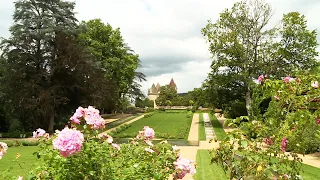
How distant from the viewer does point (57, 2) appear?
22.7 meters

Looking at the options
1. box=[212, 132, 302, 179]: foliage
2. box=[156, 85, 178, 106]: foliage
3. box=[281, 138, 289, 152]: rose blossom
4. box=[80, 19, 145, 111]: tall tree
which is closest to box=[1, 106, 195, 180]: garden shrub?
box=[212, 132, 302, 179]: foliage

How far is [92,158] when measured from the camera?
8.14 ft

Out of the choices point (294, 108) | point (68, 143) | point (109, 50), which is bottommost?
point (68, 143)

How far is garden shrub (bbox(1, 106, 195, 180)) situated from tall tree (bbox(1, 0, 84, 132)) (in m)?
16.8

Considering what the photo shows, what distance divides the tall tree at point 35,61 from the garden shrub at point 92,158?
16819mm

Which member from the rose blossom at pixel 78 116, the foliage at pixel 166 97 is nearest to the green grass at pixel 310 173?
the rose blossom at pixel 78 116

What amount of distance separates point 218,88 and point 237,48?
366cm

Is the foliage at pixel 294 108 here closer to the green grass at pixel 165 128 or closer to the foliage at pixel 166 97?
the green grass at pixel 165 128

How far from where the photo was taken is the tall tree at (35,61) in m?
19.0

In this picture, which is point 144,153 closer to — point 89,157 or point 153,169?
point 153,169

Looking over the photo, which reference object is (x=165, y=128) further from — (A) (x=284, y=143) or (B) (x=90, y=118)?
(B) (x=90, y=118)

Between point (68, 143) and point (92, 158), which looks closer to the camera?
point (68, 143)

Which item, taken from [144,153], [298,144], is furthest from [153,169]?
[298,144]

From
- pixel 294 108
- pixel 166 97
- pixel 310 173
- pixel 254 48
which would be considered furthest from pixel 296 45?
Answer: pixel 166 97
